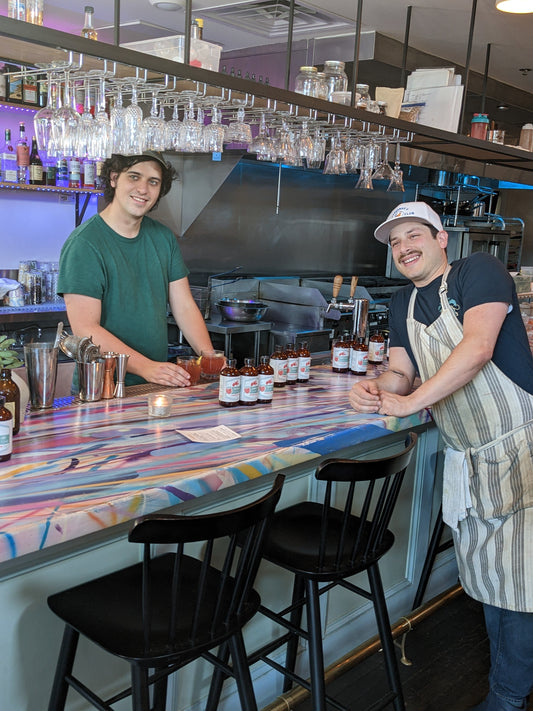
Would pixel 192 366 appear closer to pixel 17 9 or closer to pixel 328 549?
pixel 328 549

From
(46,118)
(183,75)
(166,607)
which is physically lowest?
(166,607)

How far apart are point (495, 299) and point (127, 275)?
63.5 inches

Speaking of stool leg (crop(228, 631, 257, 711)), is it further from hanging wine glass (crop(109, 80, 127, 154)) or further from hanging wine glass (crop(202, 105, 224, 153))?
hanging wine glass (crop(202, 105, 224, 153))

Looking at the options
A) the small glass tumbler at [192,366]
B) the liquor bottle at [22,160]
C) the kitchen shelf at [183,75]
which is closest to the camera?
the kitchen shelf at [183,75]

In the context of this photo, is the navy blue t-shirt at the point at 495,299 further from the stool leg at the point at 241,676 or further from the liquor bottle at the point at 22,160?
the liquor bottle at the point at 22,160

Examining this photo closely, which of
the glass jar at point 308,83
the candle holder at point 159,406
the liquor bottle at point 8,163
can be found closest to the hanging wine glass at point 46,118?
the candle holder at point 159,406

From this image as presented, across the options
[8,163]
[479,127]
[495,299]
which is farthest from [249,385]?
[8,163]

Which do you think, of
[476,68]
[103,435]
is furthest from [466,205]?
[103,435]

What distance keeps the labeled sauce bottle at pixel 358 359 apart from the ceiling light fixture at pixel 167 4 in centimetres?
276

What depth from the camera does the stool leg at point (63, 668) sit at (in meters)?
1.78

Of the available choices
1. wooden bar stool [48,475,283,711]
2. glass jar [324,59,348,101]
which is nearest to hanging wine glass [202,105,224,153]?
glass jar [324,59,348,101]

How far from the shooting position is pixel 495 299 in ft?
8.36

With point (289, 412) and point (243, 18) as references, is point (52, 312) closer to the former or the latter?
point (243, 18)

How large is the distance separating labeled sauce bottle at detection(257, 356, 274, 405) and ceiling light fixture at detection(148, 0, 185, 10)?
3.05 meters
